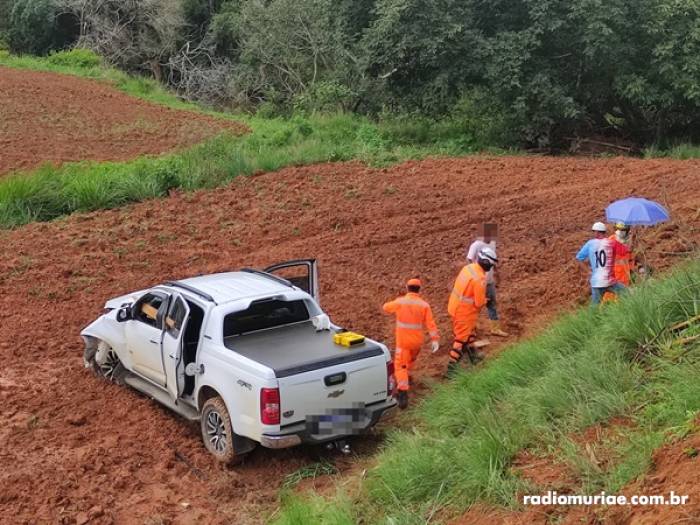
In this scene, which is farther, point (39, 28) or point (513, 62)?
point (39, 28)

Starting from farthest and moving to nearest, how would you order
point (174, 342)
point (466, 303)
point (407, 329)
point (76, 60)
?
point (76, 60) < point (466, 303) < point (407, 329) < point (174, 342)

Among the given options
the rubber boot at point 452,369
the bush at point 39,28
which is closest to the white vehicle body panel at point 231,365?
the rubber boot at point 452,369

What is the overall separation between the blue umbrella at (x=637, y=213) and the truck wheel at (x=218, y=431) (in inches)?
223

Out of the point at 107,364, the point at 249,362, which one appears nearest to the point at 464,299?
the point at 249,362

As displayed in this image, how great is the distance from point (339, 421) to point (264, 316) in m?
1.60

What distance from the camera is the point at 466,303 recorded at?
29.5 ft

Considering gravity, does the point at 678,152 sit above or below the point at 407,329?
above

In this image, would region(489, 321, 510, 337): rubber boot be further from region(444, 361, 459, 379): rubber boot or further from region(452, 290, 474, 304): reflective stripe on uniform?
region(452, 290, 474, 304): reflective stripe on uniform

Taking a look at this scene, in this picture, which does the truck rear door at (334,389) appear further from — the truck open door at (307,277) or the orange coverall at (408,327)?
the truck open door at (307,277)

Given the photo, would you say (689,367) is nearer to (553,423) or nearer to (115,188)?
(553,423)

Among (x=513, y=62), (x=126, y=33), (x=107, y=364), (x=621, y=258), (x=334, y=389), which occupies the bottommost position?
(x=107, y=364)

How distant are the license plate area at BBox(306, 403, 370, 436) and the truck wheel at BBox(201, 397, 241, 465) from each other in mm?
838

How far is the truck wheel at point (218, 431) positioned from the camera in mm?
7594

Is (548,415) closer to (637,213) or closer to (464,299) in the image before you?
(464,299)
